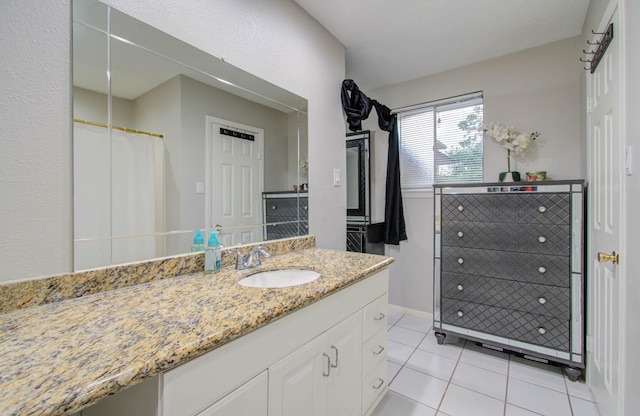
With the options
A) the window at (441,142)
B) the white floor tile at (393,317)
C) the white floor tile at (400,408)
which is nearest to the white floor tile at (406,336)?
the white floor tile at (393,317)

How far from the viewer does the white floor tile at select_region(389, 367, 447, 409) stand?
175 centimetres

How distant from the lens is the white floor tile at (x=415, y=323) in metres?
2.72

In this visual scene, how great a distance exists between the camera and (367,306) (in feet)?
4.72

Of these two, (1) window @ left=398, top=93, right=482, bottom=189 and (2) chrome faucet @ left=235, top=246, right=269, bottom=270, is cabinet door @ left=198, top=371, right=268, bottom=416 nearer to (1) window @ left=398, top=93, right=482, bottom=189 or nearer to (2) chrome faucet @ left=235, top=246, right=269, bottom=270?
(2) chrome faucet @ left=235, top=246, right=269, bottom=270

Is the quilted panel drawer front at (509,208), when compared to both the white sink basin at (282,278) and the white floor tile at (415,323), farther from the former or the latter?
the white sink basin at (282,278)

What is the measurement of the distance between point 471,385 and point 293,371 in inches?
61.9

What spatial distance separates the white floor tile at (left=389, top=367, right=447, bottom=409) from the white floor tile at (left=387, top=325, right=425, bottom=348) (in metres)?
0.43

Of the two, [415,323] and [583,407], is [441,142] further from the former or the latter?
[583,407]

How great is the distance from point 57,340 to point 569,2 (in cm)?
303

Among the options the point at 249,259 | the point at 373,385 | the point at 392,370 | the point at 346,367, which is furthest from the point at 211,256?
the point at 392,370

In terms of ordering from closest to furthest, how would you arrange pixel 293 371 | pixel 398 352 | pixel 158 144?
pixel 293 371
pixel 158 144
pixel 398 352

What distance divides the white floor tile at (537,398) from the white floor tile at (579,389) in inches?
3.4

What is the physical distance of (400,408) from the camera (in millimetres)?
1667

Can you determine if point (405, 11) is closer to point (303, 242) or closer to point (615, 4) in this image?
point (615, 4)
